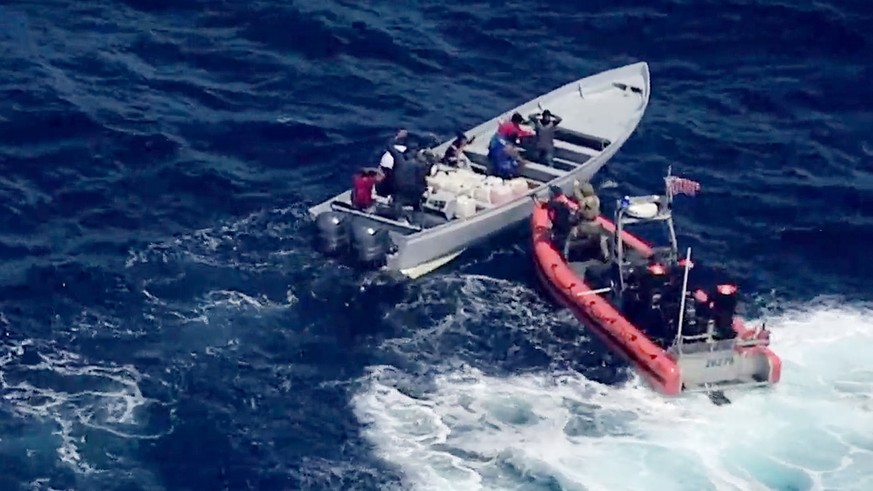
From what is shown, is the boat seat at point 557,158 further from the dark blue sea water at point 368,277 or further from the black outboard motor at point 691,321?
the black outboard motor at point 691,321

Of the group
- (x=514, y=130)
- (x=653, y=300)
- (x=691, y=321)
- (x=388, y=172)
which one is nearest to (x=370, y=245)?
(x=388, y=172)

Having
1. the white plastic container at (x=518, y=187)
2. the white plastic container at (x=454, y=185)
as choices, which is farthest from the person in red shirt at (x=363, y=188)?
the white plastic container at (x=518, y=187)

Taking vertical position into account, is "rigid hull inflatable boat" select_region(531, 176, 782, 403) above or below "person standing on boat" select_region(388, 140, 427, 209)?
below

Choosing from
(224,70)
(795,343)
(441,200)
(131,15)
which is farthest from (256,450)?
(131,15)

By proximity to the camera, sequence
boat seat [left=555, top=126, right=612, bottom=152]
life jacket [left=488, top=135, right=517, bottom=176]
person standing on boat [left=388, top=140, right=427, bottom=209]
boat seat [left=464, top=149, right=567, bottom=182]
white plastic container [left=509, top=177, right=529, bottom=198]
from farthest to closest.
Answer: boat seat [left=555, top=126, right=612, bottom=152], boat seat [left=464, top=149, right=567, bottom=182], life jacket [left=488, top=135, right=517, bottom=176], white plastic container [left=509, top=177, right=529, bottom=198], person standing on boat [left=388, top=140, right=427, bottom=209]

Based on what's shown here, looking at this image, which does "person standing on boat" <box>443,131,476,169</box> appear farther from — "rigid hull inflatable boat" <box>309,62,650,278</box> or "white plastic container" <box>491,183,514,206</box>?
"white plastic container" <box>491,183,514,206</box>

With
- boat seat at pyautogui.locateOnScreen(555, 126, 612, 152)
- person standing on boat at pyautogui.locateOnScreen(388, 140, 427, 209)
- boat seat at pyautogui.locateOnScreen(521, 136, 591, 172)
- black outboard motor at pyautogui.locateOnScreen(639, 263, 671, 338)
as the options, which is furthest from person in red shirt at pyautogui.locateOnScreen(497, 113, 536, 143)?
black outboard motor at pyautogui.locateOnScreen(639, 263, 671, 338)

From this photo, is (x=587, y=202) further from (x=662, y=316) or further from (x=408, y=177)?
(x=408, y=177)

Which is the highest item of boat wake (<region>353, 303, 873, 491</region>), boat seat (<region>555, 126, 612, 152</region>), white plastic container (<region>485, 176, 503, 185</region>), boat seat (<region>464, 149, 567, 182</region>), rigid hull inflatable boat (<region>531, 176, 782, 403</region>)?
boat seat (<region>555, 126, 612, 152</region>)
